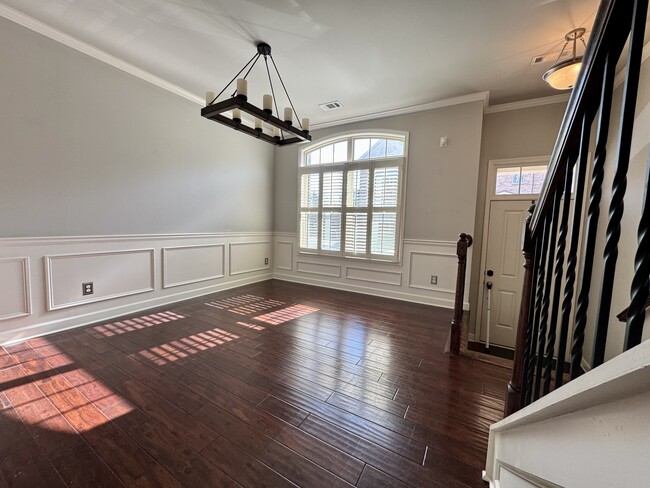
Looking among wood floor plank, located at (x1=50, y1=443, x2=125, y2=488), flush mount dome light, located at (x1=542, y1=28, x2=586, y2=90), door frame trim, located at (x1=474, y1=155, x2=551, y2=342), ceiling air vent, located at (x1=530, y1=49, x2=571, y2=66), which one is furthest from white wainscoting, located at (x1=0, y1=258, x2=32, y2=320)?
ceiling air vent, located at (x1=530, y1=49, x2=571, y2=66)

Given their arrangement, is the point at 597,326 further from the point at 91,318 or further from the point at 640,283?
the point at 91,318

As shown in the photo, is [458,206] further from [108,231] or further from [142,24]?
[108,231]

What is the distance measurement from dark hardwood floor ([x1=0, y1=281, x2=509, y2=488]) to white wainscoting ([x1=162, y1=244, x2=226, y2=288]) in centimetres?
93

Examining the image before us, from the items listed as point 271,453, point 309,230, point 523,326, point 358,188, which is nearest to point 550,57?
point 358,188

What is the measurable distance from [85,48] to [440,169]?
4291mm

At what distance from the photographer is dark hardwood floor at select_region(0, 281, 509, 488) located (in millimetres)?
1296

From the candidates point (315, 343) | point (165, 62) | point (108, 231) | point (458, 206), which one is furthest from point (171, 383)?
point (458, 206)

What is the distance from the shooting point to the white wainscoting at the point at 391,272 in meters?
3.87

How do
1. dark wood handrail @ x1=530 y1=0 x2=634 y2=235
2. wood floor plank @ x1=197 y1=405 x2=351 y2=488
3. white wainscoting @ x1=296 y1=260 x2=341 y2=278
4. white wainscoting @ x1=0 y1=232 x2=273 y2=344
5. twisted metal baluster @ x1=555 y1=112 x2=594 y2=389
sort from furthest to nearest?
1. white wainscoting @ x1=296 y1=260 x2=341 y2=278
2. white wainscoting @ x1=0 y1=232 x2=273 y2=344
3. wood floor plank @ x1=197 y1=405 x2=351 y2=488
4. twisted metal baluster @ x1=555 y1=112 x2=594 y2=389
5. dark wood handrail @ x1=530 y1=0 x2=634 y2=235

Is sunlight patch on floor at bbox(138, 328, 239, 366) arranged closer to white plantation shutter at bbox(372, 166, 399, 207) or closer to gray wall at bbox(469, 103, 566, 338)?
white plantation shutter at bbox(372, 166, 399, 207)

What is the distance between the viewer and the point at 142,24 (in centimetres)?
247

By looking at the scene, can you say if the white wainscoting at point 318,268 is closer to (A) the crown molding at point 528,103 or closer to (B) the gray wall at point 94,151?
(B) the gray wall at point 94,151

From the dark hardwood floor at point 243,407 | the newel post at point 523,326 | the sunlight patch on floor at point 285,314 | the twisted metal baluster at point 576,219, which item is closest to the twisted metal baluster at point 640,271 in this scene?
the twisted metal baluster at point 576,219

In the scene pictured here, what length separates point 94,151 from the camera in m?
2.89
